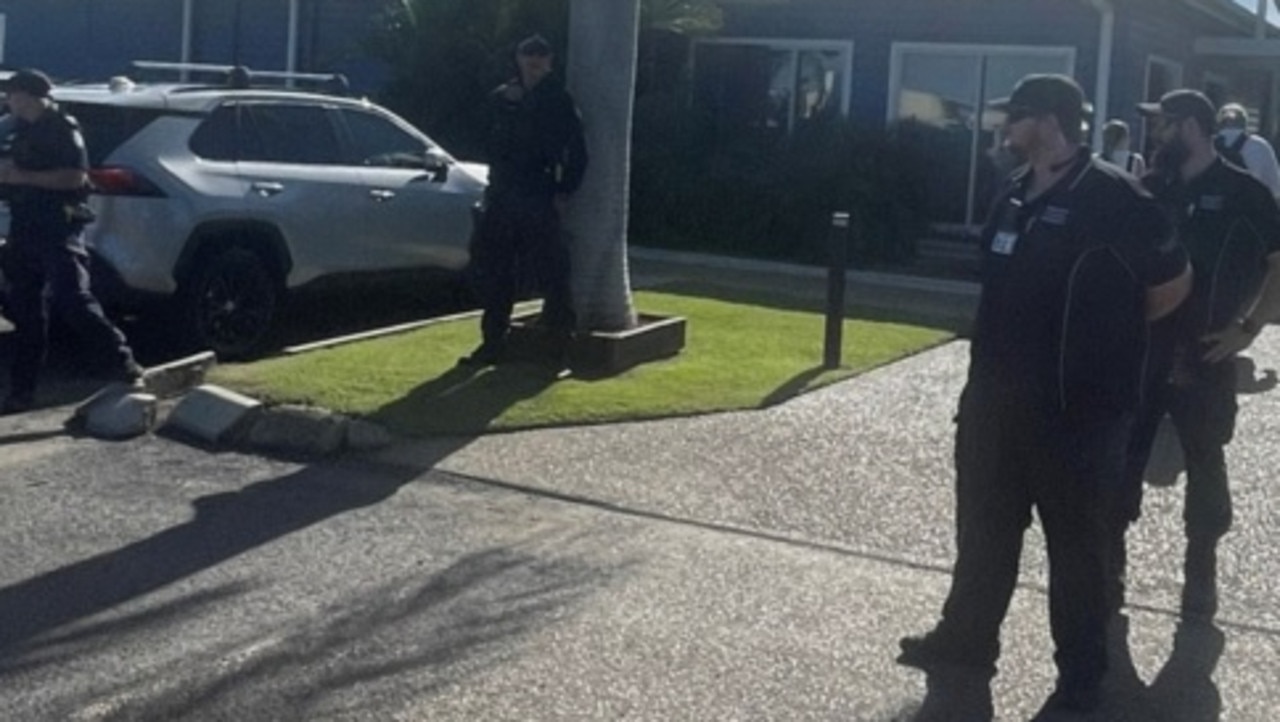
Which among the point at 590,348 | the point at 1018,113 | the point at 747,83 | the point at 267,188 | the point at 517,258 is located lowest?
the point at 590,348

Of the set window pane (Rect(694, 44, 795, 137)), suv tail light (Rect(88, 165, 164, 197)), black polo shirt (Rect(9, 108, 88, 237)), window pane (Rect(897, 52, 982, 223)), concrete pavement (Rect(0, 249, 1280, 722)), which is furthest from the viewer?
window pane (Rect(694, 44, 795, 137))

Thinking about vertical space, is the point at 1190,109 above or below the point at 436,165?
above

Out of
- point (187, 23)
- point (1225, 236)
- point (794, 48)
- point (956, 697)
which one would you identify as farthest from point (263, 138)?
point (187, 23)

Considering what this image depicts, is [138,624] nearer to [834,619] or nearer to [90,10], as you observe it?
[834,619]

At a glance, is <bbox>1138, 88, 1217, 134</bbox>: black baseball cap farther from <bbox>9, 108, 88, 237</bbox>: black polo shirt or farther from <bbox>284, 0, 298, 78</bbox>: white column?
<bbox>284, 0, 298, 78</bbox>: white column

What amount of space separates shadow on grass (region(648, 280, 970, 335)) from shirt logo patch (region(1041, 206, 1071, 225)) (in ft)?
25.4

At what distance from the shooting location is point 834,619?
278 inches

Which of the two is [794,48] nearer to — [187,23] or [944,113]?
[944,113]

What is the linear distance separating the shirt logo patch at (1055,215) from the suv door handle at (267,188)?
6.76 metres

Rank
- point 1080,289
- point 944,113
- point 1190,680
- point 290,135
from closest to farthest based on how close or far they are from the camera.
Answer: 1. point 1080,289
2. point 1190,680
3. point 290,135
4. point 944,113

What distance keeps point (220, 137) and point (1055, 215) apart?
6.87m

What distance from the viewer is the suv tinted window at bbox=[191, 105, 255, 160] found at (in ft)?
38.3

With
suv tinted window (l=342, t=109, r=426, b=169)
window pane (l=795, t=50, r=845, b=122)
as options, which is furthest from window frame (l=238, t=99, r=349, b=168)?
window pane (l=795, t=50, r=845, b=122)

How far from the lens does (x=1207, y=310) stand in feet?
23.4
